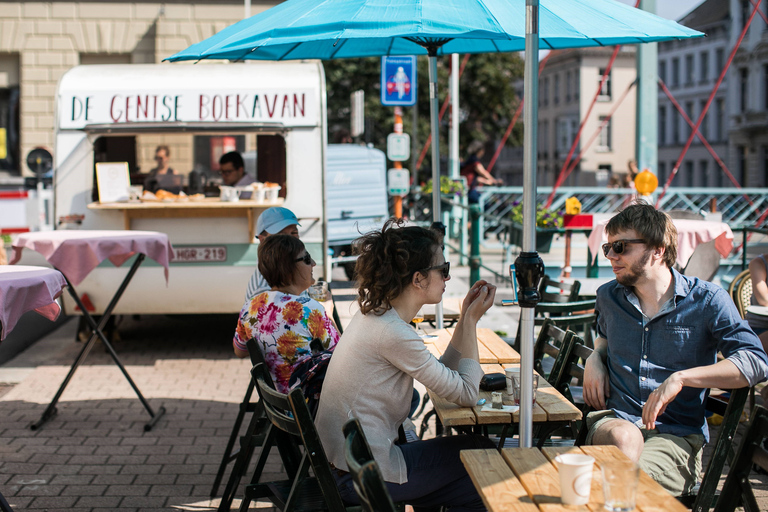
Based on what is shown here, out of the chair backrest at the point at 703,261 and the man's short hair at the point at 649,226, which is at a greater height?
the man's short hair at the point at 649,226

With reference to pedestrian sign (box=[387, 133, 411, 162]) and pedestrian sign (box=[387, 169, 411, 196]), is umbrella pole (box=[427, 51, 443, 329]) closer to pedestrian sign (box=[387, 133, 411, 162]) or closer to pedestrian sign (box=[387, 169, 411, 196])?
pedestrian sign (box=[387, 169, 411, 196])

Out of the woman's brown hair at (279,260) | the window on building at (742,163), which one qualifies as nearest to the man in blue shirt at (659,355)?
the woman's brown hair at (279,260)

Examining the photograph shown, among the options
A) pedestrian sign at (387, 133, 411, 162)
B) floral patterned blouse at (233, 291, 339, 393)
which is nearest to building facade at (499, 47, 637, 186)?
pedestrian sign at (387, 133, 411, 162)

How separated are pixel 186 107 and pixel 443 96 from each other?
91.2ft

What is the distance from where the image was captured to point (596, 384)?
11.4ft

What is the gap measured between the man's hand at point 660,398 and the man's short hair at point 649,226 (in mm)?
559

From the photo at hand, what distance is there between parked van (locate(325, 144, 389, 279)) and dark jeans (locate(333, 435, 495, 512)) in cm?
883

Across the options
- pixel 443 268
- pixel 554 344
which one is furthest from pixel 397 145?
pixel 443 268

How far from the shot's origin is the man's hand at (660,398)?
3041mm

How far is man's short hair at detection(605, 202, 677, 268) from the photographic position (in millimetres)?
3352

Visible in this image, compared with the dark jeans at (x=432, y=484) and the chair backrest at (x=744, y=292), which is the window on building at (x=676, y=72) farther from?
the dark jeans at (x=432, y=484)

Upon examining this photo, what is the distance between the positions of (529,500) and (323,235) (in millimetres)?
5645

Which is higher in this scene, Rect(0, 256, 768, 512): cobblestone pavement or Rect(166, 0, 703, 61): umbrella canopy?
Rect(166, 0, 703, 61): umbrella canopy

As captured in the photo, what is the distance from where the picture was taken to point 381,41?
5211 millimetres
